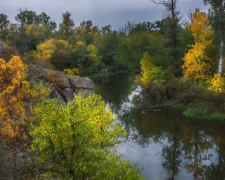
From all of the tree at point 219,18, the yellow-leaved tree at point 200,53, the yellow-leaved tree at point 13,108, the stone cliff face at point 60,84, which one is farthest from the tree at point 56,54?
the yellow-leaved tree at point 13,108

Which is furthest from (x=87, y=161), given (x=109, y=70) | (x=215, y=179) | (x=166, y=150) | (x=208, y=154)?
(x=109, y=70)

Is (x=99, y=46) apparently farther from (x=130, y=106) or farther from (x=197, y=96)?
(x=197, y=96)

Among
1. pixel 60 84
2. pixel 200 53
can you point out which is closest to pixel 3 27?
pixel 60 84

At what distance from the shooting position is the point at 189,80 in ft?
74.5

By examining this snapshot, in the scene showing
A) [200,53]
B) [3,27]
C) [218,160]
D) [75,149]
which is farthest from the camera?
[3,27]

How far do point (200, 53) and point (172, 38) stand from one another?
204 inches

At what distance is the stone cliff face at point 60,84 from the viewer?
16.7 m

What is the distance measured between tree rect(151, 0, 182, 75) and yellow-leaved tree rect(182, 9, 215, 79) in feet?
8.29

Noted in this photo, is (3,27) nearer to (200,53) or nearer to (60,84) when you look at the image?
(60,84)

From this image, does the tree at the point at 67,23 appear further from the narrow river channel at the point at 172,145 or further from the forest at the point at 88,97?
Result: the narrow river channel at the point at 172,145

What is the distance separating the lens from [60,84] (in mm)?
18484

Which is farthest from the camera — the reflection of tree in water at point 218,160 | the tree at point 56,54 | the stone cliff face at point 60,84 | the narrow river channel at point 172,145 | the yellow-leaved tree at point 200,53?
the tree at point 56,54

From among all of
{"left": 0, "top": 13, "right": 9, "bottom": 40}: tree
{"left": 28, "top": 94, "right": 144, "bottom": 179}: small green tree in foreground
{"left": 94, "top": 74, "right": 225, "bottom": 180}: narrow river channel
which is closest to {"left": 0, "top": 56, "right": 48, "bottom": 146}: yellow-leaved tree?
{"left": 28, "top": 94, "right": 144, "bottom": 179}: small green tree in foreground

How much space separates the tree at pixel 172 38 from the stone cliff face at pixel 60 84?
38.6ft
